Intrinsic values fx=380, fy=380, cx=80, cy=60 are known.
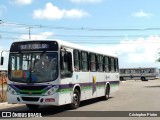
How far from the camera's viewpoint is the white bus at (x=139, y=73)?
7850cm

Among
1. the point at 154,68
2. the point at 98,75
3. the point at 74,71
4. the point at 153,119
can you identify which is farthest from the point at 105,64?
the point at 154,68

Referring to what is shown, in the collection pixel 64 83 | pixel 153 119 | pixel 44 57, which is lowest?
pixel 153 119

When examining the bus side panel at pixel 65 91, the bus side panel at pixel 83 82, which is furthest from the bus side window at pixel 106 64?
the bus side panel at pixel 65 91

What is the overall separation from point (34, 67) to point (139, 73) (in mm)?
64812

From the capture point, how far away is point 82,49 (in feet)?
61.4

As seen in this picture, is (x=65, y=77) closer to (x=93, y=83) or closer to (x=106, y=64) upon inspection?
(x=93, y=83)

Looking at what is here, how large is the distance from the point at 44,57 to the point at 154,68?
213 feet

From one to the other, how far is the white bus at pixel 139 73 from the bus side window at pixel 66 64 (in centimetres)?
6320

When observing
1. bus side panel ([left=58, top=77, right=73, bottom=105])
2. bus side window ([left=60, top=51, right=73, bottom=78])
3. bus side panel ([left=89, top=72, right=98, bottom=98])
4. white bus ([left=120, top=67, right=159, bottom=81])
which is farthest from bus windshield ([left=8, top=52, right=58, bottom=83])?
white bus ([left=120, top=67, right=159, bottom=81])

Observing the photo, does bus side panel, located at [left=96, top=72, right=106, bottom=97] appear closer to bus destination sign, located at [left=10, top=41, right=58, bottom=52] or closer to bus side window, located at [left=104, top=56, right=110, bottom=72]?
bus side window, located at [left=104, top=56, right=110, bottom=72]

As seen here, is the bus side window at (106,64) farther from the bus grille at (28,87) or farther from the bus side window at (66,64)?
the bus grille at (28,87)

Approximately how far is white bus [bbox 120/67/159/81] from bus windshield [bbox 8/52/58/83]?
6426 centimetres

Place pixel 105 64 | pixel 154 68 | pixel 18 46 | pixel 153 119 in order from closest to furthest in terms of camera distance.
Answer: pixel 153 119 → pixel 18 46 → pixel 105 64 → pixel 154 68

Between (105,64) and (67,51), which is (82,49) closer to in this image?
(67,51)
